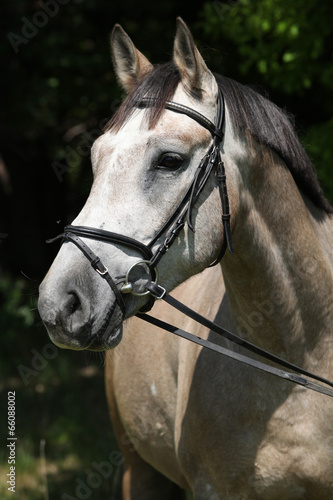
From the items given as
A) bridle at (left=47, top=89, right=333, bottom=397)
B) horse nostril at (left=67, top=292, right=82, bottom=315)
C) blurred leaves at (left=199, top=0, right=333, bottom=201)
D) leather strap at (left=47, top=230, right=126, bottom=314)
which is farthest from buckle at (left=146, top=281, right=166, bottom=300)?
blurred leaves at (left=199, top=0, right=333, bottom=201)

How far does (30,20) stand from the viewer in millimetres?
6566

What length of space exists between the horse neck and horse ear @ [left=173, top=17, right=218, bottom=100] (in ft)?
1.15

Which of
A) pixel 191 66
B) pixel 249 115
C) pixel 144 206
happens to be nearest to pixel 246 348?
pixel 144 206

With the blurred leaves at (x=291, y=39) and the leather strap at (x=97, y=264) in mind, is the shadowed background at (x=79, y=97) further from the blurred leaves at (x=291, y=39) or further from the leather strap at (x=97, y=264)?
the leather strap at (x=97, y=264)

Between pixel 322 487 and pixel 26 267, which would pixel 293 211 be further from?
pixel 26 267

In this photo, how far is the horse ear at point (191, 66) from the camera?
2151 millimetres

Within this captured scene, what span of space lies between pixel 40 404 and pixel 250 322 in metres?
4.25

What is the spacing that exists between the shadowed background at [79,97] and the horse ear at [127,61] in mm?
2212

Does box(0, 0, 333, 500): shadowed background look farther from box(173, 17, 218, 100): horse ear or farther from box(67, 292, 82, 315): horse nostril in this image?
box(67, 292, 82, 315): horse nostril

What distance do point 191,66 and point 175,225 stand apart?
61cm

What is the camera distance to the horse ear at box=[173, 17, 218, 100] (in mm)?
2151

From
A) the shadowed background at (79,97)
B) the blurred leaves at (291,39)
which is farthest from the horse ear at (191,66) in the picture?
the shadowed background at (79,97)

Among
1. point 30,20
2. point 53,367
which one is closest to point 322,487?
point 53,367

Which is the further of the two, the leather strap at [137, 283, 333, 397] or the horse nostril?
the leather strap at [137, 283, 333, 397]
